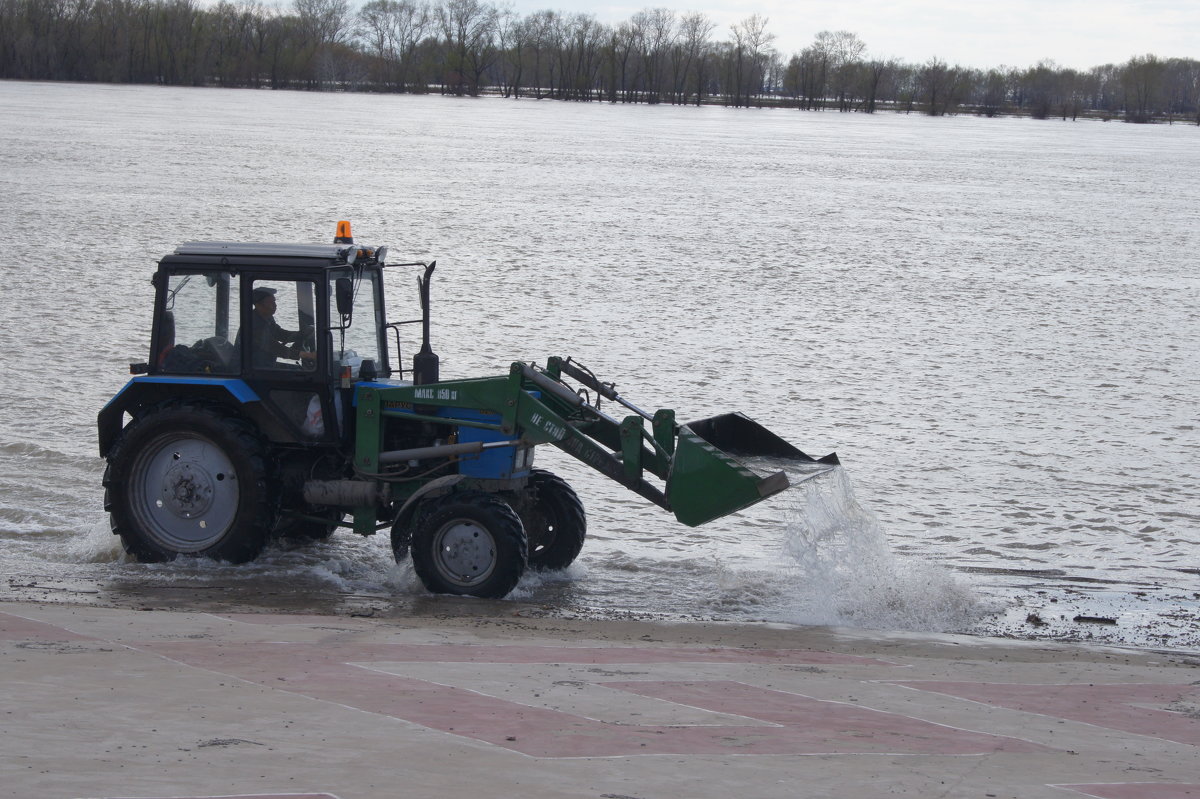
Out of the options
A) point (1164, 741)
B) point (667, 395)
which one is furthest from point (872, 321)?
point (1164, 741)

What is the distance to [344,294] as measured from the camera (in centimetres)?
883

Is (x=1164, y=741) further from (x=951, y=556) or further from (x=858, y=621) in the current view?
(x=951, y=556)

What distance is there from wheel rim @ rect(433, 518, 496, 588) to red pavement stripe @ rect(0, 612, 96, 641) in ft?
7.66

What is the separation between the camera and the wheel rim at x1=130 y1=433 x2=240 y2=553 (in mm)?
9359

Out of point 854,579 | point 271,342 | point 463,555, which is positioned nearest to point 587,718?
point 463,555

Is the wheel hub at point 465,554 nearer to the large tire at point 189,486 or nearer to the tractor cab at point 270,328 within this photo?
the tractor cab at point 270,328

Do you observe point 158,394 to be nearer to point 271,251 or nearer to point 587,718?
point 271,251

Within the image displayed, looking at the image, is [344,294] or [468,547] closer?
[344,294]

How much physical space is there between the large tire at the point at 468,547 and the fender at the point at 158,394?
1.48 metres

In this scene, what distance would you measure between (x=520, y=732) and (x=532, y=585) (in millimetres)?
3429

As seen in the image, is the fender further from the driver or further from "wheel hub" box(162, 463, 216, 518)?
"wheel hub" box(162, 463, 216, 518)

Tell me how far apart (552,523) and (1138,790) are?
482 centimetres

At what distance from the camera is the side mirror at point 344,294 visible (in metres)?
8.81

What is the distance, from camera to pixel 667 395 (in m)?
16.7
